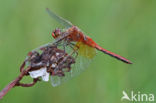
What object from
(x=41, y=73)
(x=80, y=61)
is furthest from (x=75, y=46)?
(x=41, y=73)

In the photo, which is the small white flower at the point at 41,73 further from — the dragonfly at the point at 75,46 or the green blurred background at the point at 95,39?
the green blurred background at the point at 95,39

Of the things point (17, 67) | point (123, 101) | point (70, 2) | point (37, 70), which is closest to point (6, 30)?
point (17, 67)

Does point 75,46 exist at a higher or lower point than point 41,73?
higher

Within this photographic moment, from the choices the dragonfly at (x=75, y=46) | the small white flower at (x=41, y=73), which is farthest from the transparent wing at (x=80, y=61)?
the small white flower at (x=41, y=73)

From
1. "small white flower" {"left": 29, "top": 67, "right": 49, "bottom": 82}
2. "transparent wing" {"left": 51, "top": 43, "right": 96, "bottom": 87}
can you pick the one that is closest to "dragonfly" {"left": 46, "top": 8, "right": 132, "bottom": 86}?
"transparent wing" {"left": 51, "top": 43, "right": 96, "bottom": 87}

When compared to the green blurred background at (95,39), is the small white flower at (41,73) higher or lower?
lower

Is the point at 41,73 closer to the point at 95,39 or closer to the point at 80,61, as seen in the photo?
the point at 80,61

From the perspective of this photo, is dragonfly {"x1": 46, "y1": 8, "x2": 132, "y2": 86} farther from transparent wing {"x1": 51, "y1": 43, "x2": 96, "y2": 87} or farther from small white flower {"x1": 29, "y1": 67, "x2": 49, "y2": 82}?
small white flower {"x1": 29, "y1": 67, "x2": 49, "y2": 82}

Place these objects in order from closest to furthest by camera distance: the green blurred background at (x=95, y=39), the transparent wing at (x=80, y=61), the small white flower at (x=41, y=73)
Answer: the small white flower at (x=41, y=73), the transparent wing at (x=80, y=61), the green blurred background at (x=95, y=39)
